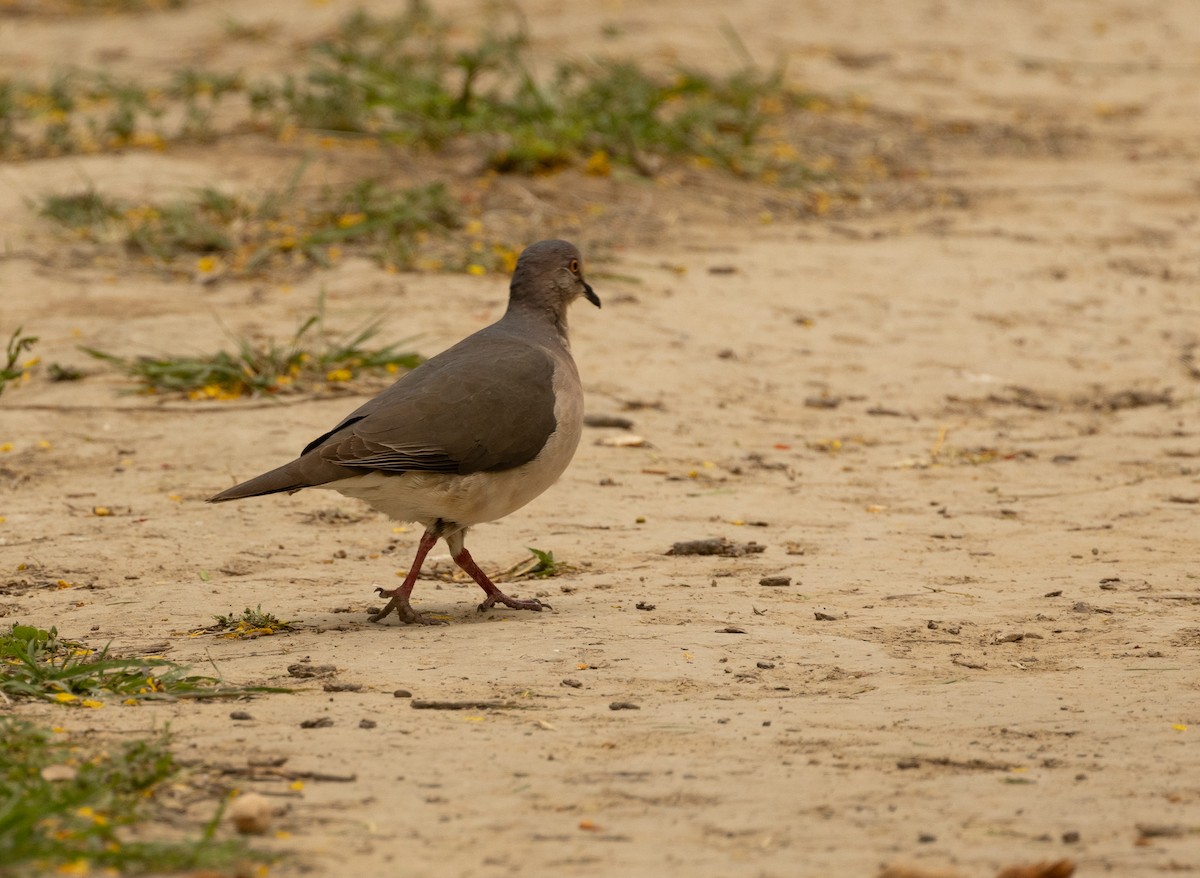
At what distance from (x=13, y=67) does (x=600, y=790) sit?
13.0 m

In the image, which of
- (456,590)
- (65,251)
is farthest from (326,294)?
(456,590)

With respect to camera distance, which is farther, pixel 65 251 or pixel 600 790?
pixel 65 251

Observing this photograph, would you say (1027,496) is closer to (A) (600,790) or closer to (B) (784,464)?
(B) (784,464)

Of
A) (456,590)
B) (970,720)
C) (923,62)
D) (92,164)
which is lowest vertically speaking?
(456,590)

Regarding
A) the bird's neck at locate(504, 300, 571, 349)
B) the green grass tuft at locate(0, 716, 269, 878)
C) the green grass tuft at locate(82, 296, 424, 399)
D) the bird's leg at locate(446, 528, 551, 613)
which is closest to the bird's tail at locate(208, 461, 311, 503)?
the bird's leg at locate(446, 528, 551, 613)

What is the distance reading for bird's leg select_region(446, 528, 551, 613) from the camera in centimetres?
522

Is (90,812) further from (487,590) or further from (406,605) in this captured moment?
(487,590)

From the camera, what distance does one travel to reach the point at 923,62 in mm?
14594

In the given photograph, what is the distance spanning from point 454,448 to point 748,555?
139 centimetres

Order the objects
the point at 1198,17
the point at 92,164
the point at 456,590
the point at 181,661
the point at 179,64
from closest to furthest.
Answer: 1. the point at 181,661
2. the point at 456,590
3. the point at 92,164
4. the point at 179,64
5. the point at 1198,17

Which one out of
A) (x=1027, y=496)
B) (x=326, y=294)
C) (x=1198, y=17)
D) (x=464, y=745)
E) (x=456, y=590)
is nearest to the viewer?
(x=464, y=745)

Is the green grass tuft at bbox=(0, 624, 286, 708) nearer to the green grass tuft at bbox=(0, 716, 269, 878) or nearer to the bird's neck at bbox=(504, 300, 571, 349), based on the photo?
the green grass tuft at bbox=(0, 716, 269, 878)

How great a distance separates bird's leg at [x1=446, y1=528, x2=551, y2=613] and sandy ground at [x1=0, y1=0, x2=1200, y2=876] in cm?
9

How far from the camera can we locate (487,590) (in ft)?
17.5
